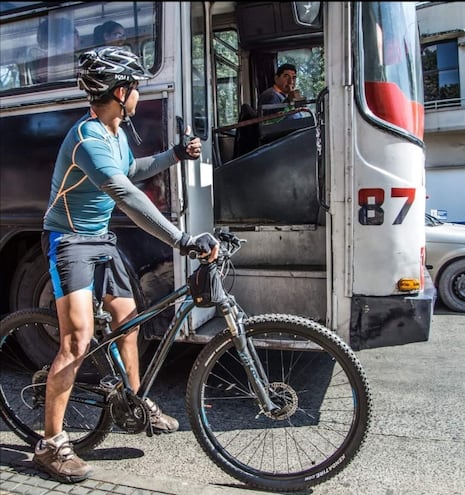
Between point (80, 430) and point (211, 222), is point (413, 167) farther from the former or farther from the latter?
point (80, 430)

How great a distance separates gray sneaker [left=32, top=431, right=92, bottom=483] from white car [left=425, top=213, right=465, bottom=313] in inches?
214

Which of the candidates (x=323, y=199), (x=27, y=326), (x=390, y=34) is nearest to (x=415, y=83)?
(x=390, y=34)

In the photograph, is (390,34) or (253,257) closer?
(390,34)

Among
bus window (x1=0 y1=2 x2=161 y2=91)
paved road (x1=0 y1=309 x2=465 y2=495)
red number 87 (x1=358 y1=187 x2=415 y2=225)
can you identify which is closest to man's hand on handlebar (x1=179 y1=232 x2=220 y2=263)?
red number 87 (x1=358 y1=187 x2=415 y2=225)

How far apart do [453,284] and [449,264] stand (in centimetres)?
27

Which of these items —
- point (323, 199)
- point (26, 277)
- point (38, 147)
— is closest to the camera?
point (323, 199)

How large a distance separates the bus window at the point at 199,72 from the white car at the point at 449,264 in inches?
166

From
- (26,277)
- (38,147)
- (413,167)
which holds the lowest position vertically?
(26,277)

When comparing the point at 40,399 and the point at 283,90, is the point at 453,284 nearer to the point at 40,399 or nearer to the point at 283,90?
the point at 283,90

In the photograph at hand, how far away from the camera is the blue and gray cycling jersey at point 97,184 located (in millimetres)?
2400

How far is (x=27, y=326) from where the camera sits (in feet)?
10.5

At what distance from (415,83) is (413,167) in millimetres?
615

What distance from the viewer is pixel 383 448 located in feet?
9.96

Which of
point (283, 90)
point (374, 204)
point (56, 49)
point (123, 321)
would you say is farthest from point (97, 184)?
point (283, 90)
